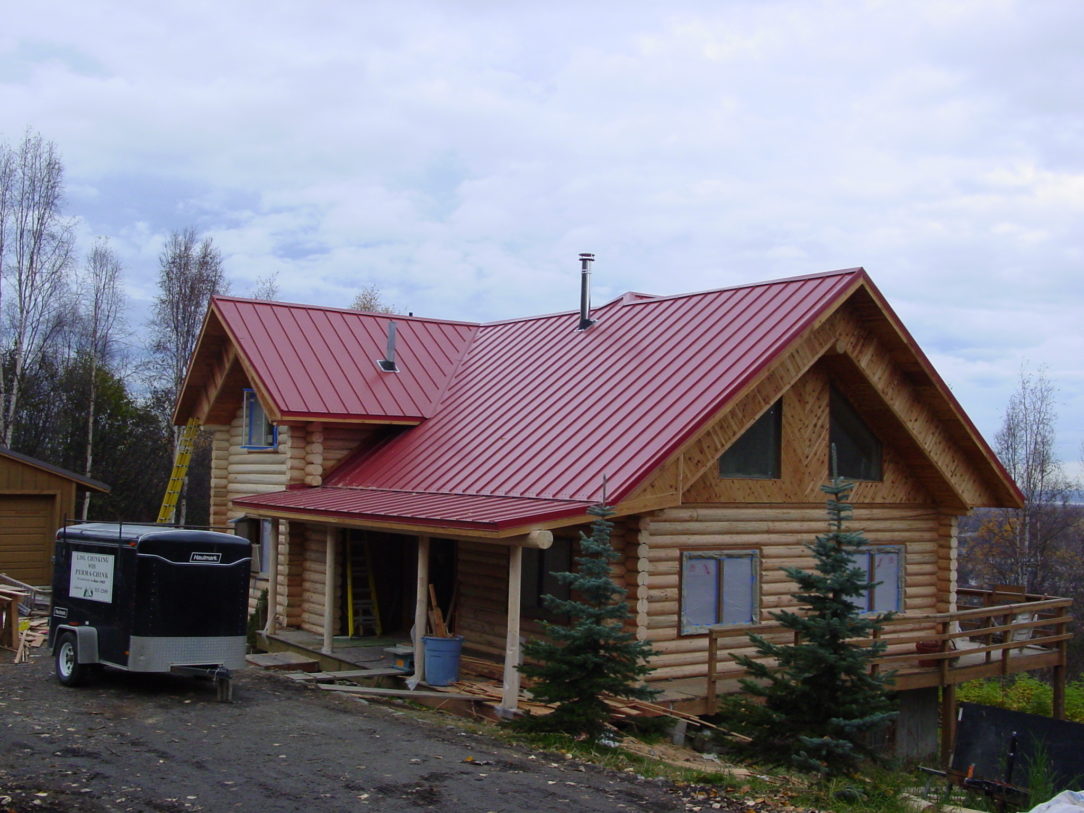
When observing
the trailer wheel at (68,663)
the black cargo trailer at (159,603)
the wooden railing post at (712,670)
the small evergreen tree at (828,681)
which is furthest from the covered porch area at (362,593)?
the small evergreen tree at (828,681)

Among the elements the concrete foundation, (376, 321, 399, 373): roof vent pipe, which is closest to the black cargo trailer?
(376, 321, 399, 373): roof vent pipe

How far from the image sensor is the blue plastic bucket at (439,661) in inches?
605

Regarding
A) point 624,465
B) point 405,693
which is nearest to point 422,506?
point 405,693

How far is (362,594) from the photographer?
1984 cm

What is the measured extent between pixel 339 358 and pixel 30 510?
367 inches

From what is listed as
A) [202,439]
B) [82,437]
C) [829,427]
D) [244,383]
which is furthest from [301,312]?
[202,439]

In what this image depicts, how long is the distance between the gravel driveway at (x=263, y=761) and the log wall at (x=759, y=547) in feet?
11.7

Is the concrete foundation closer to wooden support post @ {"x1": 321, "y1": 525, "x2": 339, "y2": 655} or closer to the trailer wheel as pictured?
wooden support post @ {"x1": 321, "y1": 525, "x2": 339, "y2": 655}

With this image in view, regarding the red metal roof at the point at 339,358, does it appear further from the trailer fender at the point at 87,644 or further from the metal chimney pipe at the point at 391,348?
the trailer fender at the point at 87,644

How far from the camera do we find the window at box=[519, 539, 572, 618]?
52.3 ft

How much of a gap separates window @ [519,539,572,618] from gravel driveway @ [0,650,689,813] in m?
2.84

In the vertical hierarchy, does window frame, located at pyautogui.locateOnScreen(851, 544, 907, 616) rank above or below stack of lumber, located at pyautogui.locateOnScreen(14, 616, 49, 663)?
above

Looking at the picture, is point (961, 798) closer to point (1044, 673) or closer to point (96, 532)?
point (96, 532)

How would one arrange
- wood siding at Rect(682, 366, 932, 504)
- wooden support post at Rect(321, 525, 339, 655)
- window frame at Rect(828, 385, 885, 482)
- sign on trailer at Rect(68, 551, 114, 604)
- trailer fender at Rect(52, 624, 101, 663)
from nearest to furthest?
1. sign on trailer at Rect(68, 551, 114, 604)
2. trailer fender at Rect(52, 624, 101, 663)
3. wood siding at Rect(682, 366, 932, 504)
4. wooden support post at Rect(321, 525, 339, 655)
5. window frame at Rect(828, 385, 885, 482)
